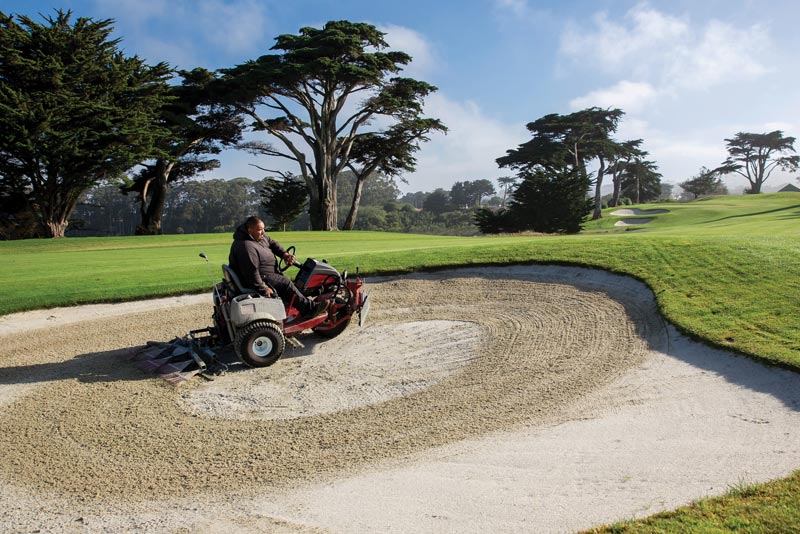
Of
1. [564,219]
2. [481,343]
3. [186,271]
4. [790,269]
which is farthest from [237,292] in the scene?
[564,219]

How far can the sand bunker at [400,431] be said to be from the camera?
4125 millimetres

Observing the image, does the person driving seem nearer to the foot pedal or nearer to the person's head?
the person's head

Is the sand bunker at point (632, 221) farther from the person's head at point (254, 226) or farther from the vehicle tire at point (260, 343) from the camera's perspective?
the vehicle tire at point (260, 343)

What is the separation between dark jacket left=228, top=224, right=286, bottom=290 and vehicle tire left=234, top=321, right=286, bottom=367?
0.56 meters

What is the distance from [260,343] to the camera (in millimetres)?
7352

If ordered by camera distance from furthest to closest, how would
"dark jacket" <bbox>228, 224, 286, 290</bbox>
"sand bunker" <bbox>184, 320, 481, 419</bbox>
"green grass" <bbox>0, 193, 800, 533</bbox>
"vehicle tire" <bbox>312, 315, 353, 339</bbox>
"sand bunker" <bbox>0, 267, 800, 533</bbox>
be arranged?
"vehicle tire" <bbox>312, 315, 353, 339</bbox> < "dark jacket" <bbox>228, 224, 286, 290</bbox> < "sand bunker" <bbox>184, 320, 481, 419</bbox> < "sand bunker" <bbox>0, 267, 800, 533</bbox> < "green grass" <bbox>0, 193, 800, 533</bbox>

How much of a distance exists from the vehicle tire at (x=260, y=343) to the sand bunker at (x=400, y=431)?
189 millimetres

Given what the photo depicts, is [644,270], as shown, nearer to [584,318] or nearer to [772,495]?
[584,318]

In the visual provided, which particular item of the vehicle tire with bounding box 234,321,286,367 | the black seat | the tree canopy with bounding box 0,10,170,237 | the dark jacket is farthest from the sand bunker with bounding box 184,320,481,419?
the tree canopy with bounding box 0,10,170,237

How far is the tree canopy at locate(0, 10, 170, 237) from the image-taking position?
29406mm

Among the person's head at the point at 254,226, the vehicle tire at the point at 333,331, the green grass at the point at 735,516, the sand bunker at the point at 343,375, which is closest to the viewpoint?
the green grass at the point at 735,516

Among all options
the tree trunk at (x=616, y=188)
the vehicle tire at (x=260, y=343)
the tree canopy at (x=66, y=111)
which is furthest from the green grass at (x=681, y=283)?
the tree trunk at (x=616, y=188)

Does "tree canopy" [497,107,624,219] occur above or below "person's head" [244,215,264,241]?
above

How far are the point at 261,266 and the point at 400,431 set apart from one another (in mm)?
Answer: 3333
